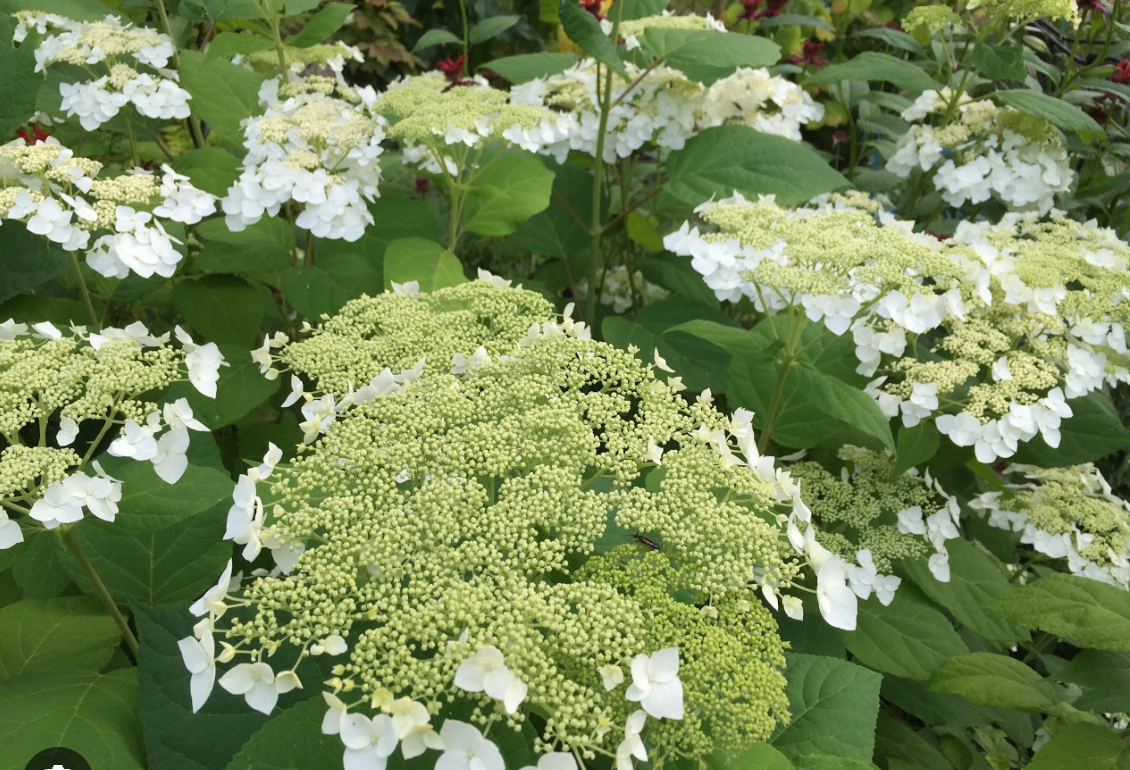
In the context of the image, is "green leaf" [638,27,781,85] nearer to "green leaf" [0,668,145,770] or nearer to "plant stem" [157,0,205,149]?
"plant stem" [157,0,205,149]

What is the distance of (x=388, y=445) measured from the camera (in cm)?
104

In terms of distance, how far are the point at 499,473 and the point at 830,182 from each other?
1715mm

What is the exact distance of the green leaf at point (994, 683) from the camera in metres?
1.54

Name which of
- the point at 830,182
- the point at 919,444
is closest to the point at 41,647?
the point at 919,444

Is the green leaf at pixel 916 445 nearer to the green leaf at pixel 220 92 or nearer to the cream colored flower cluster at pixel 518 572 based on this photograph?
the cream colored flower cluster at pixel 518 572

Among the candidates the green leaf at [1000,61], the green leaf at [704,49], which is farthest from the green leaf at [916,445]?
the green leaf at [1000,61]

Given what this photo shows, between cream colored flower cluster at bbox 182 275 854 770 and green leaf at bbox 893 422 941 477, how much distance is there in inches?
28.4

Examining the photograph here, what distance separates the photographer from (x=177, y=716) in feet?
3.59

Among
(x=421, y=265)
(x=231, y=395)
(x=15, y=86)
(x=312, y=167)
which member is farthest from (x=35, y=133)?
(x=421, y=265)

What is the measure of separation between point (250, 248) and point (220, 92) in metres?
0.50

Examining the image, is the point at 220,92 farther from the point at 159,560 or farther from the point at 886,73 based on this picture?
the point at 886,73

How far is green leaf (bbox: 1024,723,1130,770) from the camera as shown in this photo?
136 cm

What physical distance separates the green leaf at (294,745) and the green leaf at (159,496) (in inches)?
17.3

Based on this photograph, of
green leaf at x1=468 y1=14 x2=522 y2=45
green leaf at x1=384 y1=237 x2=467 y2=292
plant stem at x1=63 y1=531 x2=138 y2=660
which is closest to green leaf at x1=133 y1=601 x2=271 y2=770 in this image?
plant stem at x1=63 y1=531 x2=138 y2=660
